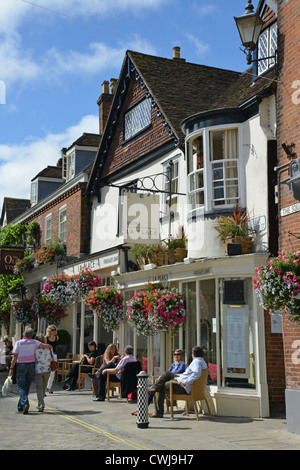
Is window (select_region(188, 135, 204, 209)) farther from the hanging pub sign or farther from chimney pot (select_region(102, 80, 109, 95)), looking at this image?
the hanging pub sign

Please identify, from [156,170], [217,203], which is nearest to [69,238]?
[156,170]

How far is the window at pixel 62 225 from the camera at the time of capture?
76.9 ft

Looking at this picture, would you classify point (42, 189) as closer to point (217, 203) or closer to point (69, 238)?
point (69, 238)

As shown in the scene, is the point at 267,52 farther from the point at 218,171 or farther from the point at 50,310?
the point at 50,310

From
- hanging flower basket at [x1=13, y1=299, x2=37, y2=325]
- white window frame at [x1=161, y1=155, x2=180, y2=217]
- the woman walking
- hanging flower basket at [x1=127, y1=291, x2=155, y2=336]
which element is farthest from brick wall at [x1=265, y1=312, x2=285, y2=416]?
hanging flower basket at [x1=13, y1=299, x2=37, y2=325]

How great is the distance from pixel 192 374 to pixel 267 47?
7834mm

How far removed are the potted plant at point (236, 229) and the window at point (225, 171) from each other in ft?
1.50

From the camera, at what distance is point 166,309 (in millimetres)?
12891

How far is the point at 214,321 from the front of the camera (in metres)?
12.4

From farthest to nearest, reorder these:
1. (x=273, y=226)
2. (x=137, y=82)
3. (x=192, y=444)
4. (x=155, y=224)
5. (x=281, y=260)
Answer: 1. (x=137, y=82)
2. (x=155, y=224)
3. (x=273, y=226)
4. (x=281, y=260)
5. (x=192, y=444)

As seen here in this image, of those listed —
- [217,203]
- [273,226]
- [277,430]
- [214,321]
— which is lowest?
[277,430]

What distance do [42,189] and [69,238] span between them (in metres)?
7.58

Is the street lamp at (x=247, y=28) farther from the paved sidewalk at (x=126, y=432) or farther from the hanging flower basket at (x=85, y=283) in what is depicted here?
the hanging flower basket at (x=85, y=283)

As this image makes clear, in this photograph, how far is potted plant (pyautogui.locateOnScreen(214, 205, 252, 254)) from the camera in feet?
39.2
